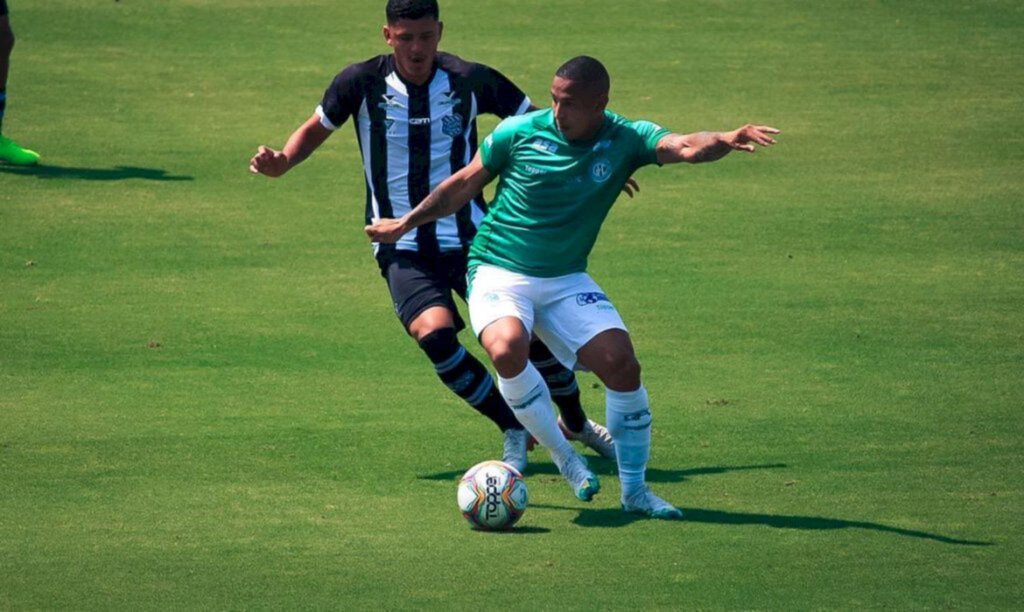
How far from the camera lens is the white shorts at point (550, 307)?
829 cm

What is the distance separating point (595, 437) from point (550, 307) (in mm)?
1288

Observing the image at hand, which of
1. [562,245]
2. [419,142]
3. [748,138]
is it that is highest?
[748,138]

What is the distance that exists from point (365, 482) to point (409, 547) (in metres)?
1.08

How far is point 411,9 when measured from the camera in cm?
903

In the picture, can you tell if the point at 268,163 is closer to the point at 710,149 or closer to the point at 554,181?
the point at 554,181

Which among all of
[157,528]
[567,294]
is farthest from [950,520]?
[157,528]

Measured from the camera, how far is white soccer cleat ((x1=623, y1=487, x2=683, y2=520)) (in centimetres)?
814

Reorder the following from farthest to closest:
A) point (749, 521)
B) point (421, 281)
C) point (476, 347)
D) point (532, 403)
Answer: point (476, 347), point (421, 281), point (532, 403), point (749, 521)

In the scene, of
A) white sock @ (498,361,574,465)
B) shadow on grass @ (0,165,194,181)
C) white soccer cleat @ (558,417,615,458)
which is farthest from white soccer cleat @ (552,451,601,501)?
shadow on grass @ (0,165,194,181)

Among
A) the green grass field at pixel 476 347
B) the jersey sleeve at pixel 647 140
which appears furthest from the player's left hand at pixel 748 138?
the green grass field at pixel 476 347

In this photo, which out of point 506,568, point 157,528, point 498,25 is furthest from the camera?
point 498,25

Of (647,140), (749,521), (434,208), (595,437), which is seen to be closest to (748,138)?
(647,140)

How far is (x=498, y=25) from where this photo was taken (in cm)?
1942

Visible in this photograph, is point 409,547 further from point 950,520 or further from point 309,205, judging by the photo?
point 309,205
